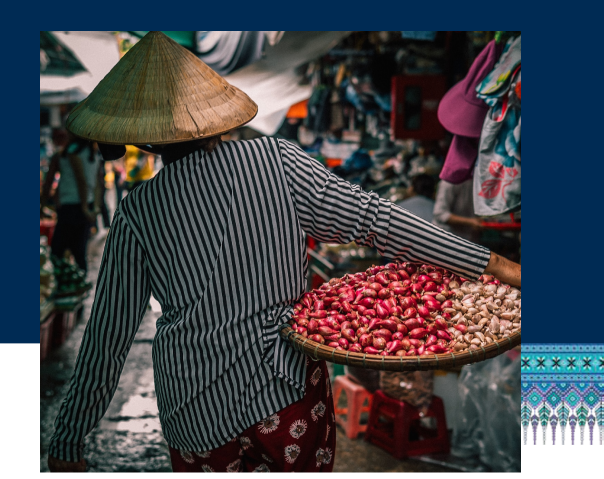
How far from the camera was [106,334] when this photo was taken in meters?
1.82

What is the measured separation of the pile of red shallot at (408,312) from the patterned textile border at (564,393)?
72cm

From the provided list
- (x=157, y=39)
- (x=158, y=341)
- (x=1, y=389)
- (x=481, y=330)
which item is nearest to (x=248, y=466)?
(x=158, y=341)

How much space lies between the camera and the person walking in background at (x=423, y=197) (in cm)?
375

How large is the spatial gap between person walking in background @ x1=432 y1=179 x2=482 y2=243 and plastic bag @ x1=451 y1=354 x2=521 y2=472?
67 centimetres

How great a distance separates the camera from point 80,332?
161 inches

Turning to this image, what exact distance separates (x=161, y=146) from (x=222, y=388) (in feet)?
2.35

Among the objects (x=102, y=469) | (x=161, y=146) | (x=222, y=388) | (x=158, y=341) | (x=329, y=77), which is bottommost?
(x=102, y=469)

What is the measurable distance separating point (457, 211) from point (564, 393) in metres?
1.07

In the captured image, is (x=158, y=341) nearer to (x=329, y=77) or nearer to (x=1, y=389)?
(x=1, y=389)

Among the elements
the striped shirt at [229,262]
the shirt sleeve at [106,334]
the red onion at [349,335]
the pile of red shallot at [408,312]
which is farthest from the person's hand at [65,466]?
the red onion at [349,335]

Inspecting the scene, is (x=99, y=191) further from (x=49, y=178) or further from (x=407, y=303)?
(x=407, y=303)

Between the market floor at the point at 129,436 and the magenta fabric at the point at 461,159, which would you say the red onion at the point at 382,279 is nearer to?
the magenta fabric at the point at 461,159

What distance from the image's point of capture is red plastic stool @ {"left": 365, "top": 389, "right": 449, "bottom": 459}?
3.22 m

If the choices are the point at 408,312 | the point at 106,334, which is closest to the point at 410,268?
the point at 408,312
